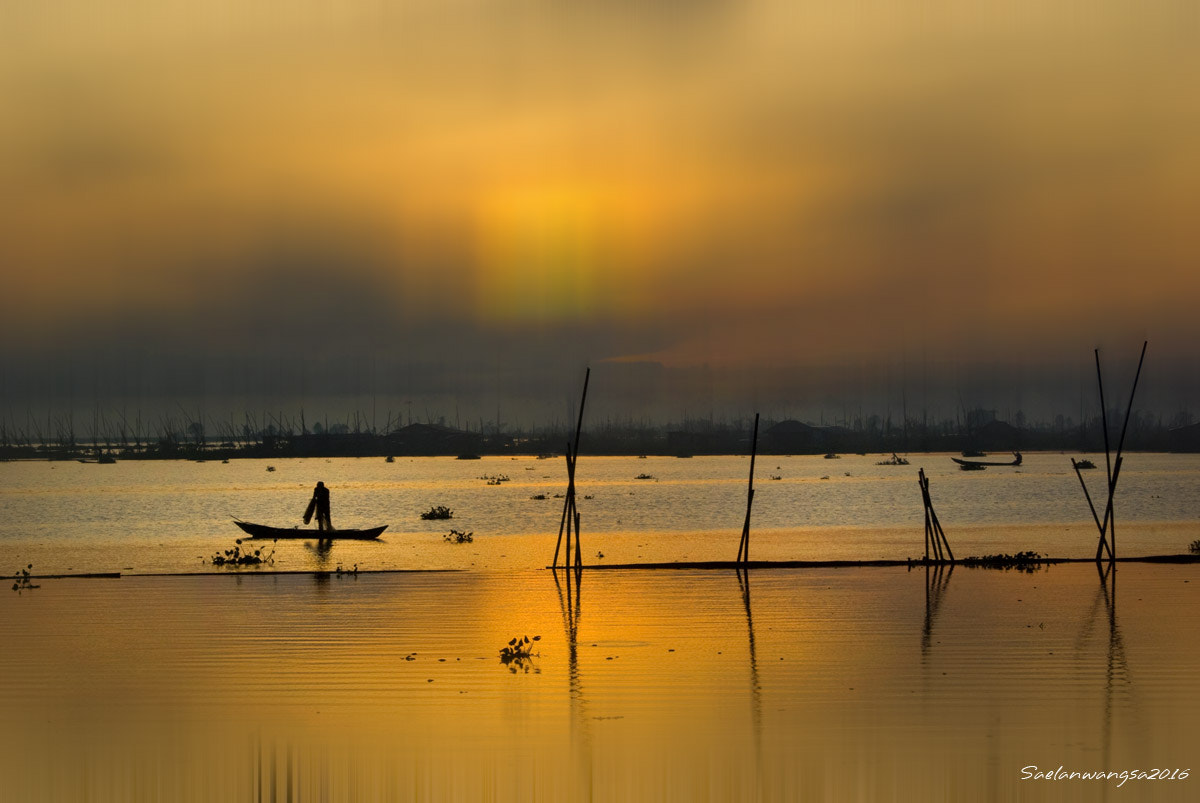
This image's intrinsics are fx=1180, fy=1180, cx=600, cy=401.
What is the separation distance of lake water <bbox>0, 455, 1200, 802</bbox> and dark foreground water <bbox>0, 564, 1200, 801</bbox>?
0.04m

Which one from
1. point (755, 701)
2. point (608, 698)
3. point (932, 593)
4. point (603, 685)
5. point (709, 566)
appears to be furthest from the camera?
point (709, 566)

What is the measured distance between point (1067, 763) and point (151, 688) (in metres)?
9.53

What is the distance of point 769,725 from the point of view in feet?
36.1

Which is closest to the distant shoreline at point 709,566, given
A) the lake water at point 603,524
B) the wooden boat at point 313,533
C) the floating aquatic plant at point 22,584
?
the floating aquatic plant at point 22,584

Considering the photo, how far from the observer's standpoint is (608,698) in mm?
12180

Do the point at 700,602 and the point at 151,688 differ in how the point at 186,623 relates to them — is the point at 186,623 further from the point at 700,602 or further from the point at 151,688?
the point at 700,602

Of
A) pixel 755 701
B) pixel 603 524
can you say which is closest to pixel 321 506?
→ pixel 603 524

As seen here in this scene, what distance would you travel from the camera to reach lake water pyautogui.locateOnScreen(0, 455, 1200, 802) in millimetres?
9625

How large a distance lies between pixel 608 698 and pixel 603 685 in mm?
659

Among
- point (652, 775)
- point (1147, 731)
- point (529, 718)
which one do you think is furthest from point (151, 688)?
point (1147, 731)

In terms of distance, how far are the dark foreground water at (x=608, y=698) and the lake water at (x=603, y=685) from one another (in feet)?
0.14

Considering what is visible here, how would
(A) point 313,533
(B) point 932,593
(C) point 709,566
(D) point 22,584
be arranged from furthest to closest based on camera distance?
1. (A) point 313,533
2. (C) point 709,566
3. (D) point 22,584
4. (B) point 932,593

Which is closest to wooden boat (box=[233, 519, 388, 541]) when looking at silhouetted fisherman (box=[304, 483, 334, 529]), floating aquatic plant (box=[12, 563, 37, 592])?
silhouetted fisherman (box=[304, 483, 334, 529])

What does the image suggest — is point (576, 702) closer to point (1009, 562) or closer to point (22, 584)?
point (22, 584)
